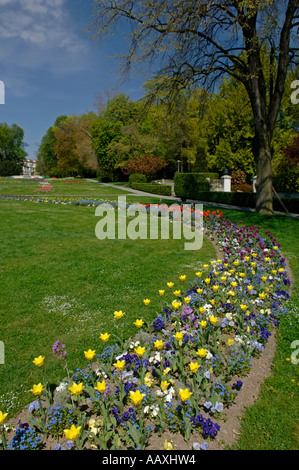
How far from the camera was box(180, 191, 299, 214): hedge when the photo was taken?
45.9ft

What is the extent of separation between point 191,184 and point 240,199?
4890mm

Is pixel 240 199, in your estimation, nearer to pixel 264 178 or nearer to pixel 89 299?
pixel 264 178

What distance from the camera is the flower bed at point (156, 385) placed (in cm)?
202

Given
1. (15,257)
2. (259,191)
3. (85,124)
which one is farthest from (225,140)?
(85,124)

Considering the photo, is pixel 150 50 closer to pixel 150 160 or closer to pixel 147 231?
pixel 147 231

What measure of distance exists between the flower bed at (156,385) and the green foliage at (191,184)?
17827mm

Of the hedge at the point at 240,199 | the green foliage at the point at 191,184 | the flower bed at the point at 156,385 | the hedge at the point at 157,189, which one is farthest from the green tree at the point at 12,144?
the flower bed at the point at 156,385

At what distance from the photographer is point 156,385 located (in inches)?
102

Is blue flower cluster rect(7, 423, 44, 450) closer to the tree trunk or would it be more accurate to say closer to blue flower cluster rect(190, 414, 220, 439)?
blue flower cluster rect(190, 414, 220, 439)

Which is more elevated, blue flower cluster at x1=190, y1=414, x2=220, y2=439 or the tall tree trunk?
the tall tree trunk

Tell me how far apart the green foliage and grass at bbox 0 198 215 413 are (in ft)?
45.6

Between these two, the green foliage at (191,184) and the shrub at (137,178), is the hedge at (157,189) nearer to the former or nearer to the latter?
the green foliage at (191,184)

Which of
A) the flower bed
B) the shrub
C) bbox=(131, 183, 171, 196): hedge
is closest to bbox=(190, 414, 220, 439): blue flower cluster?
the flower bed
